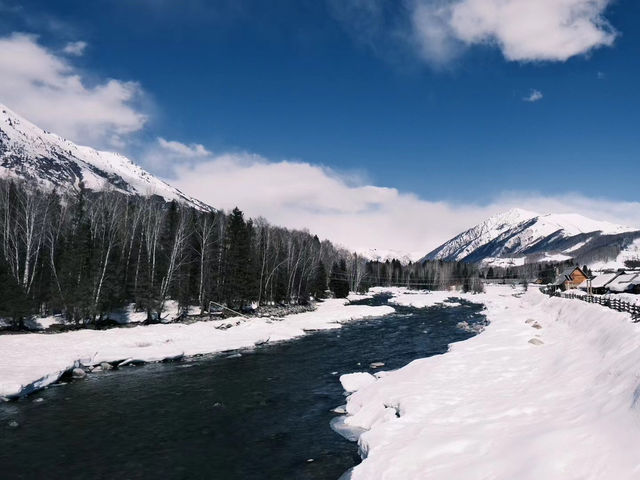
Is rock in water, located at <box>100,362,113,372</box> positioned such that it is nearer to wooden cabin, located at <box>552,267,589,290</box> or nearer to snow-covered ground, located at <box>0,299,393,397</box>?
snow-covered ground, located at <box>0,299,393,397</box>

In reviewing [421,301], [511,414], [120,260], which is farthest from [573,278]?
[511,414]

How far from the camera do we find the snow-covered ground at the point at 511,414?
8.62 metres

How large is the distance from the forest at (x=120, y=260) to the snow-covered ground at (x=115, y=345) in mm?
6963

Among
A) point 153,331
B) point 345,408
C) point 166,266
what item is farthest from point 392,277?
point 345,408

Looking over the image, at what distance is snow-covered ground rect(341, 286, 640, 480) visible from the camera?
8.62m

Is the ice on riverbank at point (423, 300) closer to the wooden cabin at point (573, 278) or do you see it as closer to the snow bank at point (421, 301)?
the snow bank at point (421, 301)

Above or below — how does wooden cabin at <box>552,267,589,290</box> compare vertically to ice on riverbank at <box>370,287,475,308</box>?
above

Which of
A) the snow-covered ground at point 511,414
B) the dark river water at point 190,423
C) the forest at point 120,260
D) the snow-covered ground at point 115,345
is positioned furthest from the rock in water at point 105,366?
the snow-covered ground at point 511,414

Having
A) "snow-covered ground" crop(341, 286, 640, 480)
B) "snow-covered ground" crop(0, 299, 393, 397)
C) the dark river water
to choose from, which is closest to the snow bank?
"snow-covered ground" crop(0, 299, 393, 397)

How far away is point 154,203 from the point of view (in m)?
53.0

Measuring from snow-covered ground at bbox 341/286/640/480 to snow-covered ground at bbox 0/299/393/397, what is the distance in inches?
599

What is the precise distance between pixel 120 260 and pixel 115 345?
18.5 m

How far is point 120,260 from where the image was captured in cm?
4584

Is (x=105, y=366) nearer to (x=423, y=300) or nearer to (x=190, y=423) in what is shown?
(x=190, y=423)
